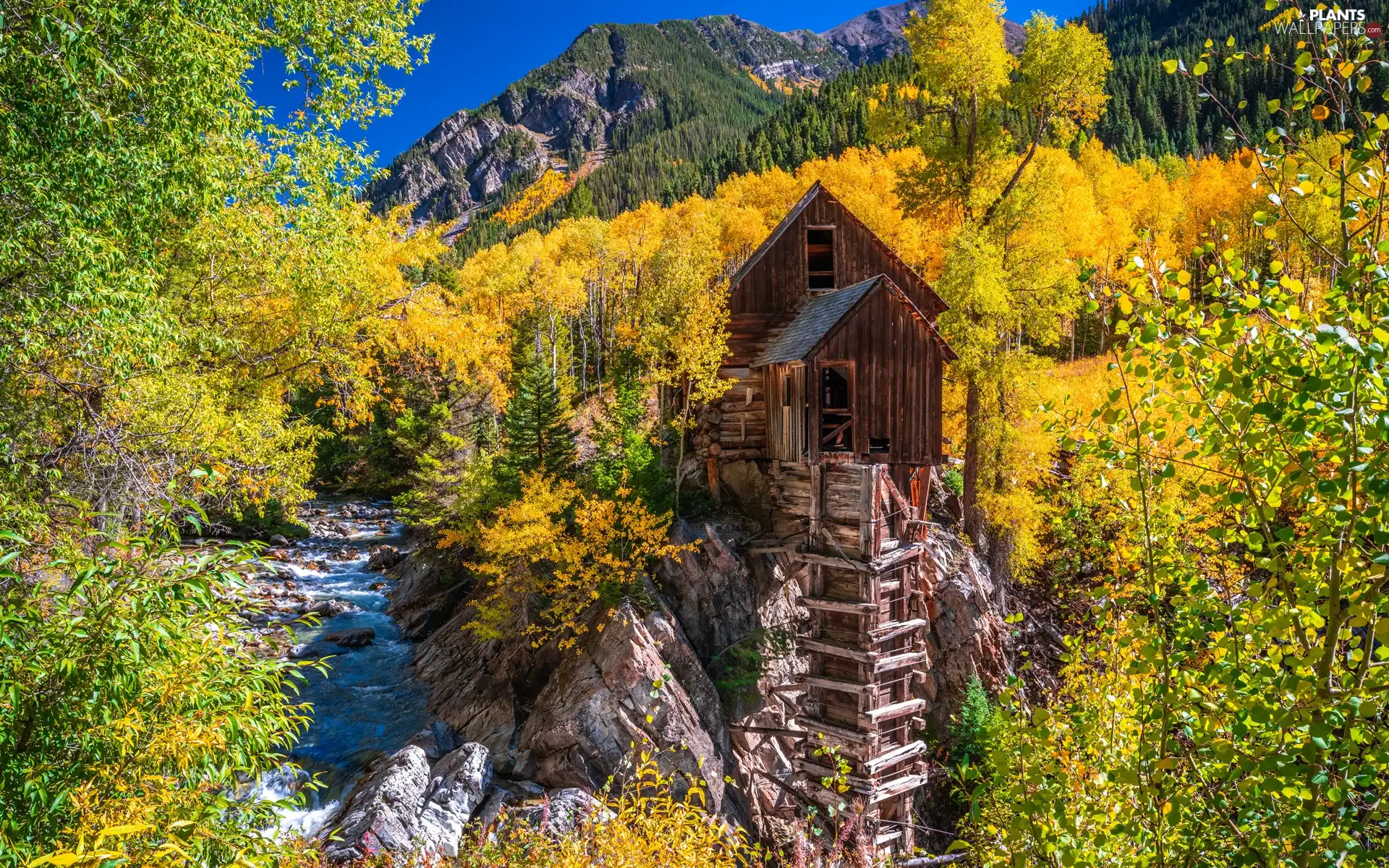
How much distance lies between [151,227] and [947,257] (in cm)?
1559

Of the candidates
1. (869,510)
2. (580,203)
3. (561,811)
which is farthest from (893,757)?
(580,203)

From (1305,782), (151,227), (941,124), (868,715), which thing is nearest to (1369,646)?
(1305,782)

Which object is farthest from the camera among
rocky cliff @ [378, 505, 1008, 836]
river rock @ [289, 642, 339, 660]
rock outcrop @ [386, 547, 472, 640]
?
rock outcrop @ [386, 547, 472, 640]

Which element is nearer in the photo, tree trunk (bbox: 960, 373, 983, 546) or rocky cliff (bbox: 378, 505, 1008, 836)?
rocky cliff (bbox: 378, 505, 1008, 836)

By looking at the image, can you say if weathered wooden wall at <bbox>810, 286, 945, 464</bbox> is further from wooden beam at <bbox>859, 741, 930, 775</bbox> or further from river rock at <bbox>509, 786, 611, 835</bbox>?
river rock at <bbox>509, 786, 611, 835</bbox>

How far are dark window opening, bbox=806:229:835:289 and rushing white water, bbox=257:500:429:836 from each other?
14.2 meters

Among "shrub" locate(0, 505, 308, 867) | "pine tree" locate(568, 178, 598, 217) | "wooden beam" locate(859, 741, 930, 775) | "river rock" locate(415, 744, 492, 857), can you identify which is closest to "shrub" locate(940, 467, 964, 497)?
"wooden beam" locate(859, 741, 930, 775)

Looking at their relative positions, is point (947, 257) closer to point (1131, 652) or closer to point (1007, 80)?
point (1007, 80)

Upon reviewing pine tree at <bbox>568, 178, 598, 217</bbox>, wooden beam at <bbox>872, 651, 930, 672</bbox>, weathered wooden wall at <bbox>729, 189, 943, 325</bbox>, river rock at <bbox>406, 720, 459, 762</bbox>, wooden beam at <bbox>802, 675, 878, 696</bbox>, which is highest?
pine tree at <bbox>568, 178, 598, 217</bbox>

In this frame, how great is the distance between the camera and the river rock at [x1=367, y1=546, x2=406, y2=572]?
98.3 ft

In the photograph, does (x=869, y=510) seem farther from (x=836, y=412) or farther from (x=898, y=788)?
(x=898, y=788)

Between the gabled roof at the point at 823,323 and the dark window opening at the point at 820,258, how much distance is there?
85cm

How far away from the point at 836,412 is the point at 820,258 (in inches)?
202

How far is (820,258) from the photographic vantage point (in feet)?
62.7
